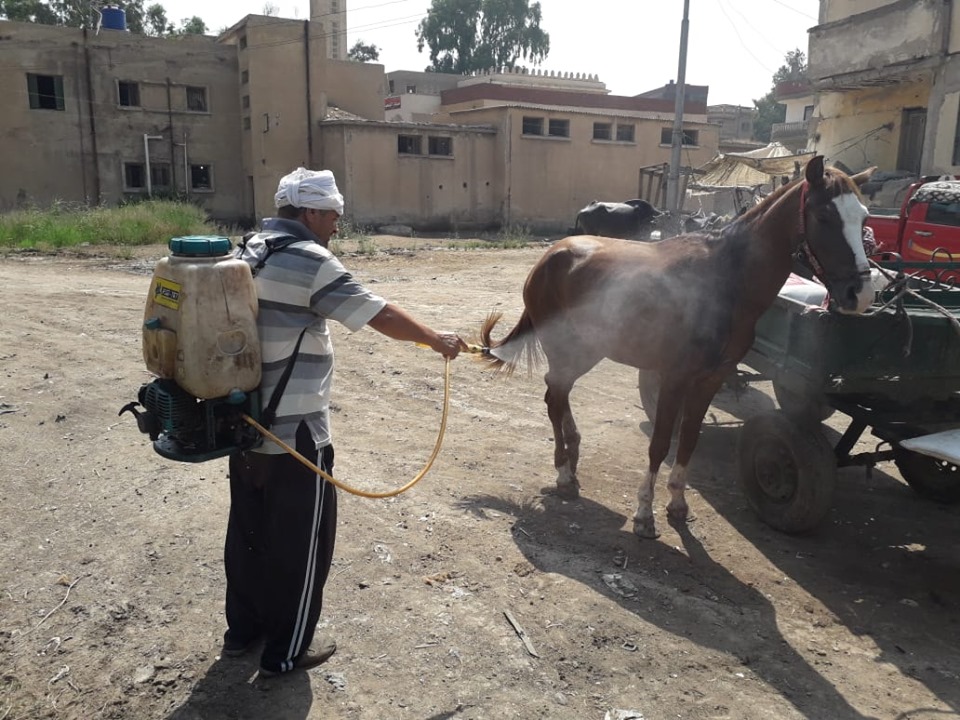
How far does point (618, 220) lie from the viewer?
836cm

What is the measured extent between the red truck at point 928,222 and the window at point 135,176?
91.4 ft

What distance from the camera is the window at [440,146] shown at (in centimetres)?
3173

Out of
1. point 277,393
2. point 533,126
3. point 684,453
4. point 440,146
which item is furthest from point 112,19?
point 277,393

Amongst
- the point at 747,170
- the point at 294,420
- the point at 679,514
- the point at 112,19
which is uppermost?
the point at 112,19

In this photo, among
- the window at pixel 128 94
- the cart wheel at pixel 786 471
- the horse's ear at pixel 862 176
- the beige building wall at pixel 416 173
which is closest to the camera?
the horse's ear at pixel 862 176

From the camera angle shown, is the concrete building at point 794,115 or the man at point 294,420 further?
the concrete building at point 794,115

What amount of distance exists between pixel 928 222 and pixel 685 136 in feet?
88.7

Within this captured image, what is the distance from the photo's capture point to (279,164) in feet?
99.2

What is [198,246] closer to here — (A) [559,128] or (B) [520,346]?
(B) [520,346]

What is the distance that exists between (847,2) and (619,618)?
20.9 meters

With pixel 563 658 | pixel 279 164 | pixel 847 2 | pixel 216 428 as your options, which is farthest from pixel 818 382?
pixel 279 164

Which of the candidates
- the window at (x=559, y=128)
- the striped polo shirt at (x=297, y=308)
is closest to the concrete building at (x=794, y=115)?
the window at (x=559, y=128)

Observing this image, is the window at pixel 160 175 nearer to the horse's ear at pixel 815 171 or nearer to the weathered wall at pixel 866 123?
the weathered wall at pixel 866 123

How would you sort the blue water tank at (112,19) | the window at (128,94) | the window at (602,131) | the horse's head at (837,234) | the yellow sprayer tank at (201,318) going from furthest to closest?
the window at (602,131), the blue water tank at (112,19), the window at (128,94), the horse's head at (837,234), the yellow sprayer tank at (201,318)
